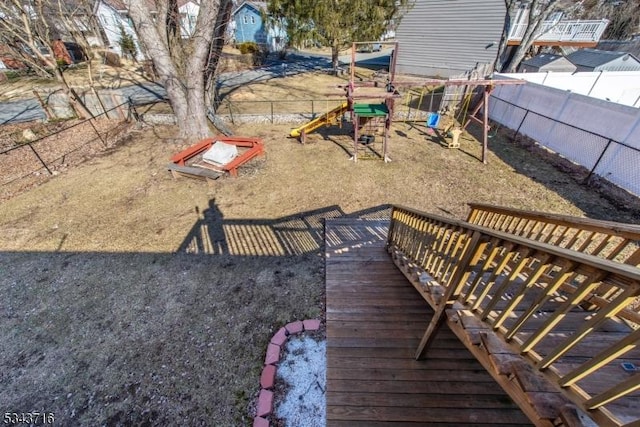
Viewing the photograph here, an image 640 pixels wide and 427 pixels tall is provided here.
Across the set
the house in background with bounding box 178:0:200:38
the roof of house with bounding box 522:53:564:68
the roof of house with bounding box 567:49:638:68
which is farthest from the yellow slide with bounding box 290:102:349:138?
the roof of house with bounding box 567:49:638:68

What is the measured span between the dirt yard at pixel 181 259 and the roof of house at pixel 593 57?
14545mm

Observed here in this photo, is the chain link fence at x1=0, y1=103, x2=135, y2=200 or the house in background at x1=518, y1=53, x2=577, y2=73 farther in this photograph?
the house in background at x1=518, y1=53, x2=577, y2=73

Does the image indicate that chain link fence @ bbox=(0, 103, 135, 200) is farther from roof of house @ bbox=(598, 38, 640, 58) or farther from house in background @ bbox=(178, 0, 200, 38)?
roof of house @ bbox=(598, 38, 640, 58)

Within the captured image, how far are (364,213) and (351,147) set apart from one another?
171 inches

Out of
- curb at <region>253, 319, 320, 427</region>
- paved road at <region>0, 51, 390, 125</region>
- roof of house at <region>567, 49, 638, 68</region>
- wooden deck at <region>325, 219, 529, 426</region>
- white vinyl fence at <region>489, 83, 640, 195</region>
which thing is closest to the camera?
wooden deck at <region>325, 219, 529, 426</region>

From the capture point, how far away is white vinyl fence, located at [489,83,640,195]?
7.25 meters

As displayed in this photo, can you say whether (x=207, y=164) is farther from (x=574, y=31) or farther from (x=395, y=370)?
(x=574, y=31)

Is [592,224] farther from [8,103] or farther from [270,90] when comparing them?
[8,103]

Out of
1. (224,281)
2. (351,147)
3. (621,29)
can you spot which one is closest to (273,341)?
(224,281)

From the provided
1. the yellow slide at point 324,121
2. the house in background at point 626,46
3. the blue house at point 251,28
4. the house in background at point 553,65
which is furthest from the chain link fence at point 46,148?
the house in background at point 626,46

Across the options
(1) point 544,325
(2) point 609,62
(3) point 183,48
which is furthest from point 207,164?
(2) point 609,62

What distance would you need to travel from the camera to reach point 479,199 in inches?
288

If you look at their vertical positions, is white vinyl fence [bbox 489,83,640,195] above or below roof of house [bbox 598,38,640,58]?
below

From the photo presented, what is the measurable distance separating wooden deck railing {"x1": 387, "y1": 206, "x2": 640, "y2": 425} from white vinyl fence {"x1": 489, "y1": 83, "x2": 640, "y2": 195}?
698 cm
